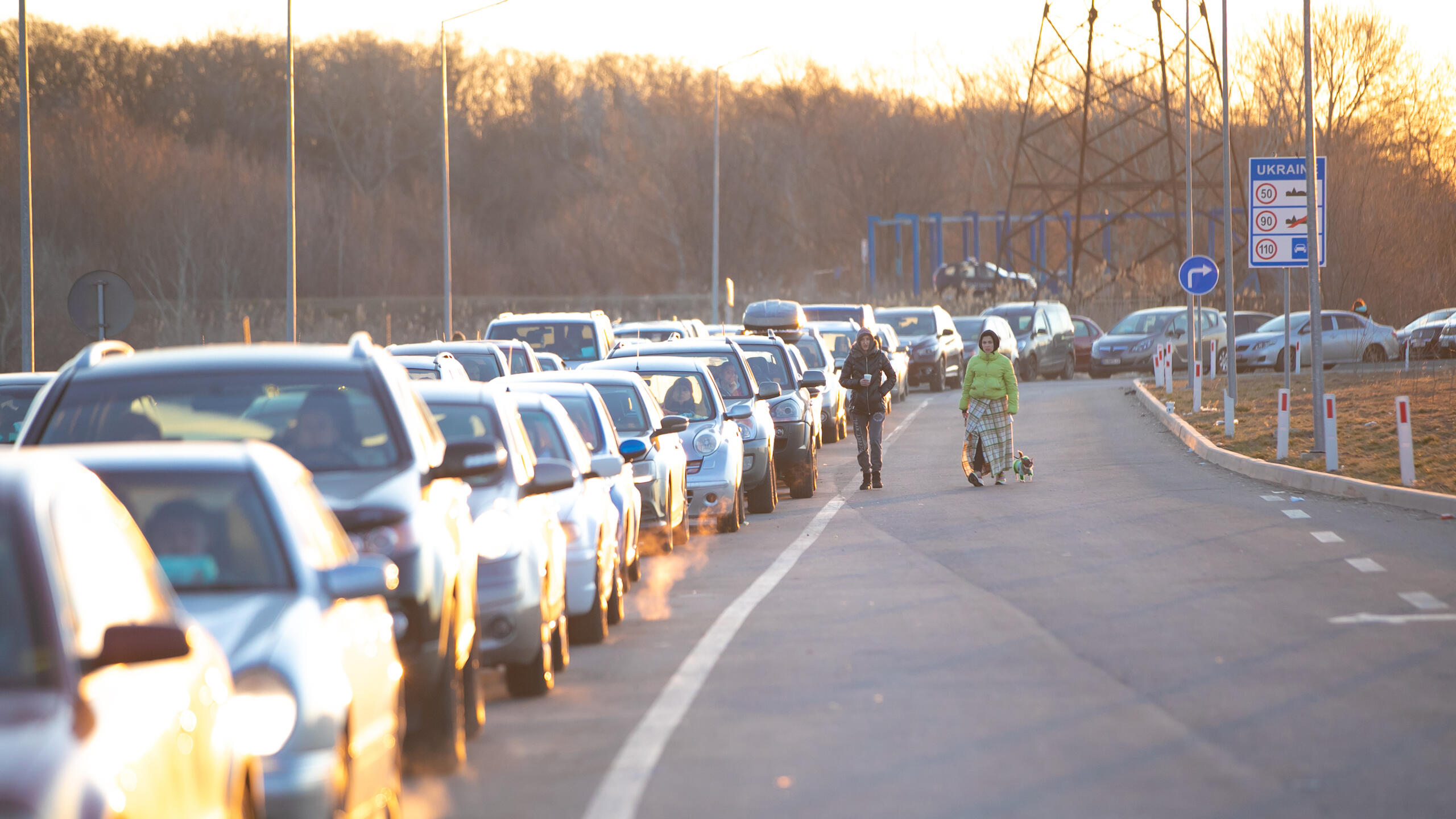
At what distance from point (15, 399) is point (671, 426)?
16.4 feet

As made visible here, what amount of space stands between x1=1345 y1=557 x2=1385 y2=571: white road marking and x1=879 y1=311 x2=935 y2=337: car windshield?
28.3m

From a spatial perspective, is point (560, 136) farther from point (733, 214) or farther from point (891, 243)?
point (891, 243)

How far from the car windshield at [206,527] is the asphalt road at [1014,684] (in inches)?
50.2

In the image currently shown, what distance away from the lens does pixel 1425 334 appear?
148ft

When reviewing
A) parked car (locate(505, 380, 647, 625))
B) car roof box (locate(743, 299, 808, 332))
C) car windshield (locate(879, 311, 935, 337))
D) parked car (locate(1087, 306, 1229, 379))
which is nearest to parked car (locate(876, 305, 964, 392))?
car windshield (locate(879, 311, 935, 337))

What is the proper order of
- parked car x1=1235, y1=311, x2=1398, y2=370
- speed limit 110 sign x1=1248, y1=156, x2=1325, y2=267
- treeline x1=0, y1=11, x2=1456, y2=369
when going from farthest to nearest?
1. treeline x1=0, y1=11, x2=1456, y2=369
2. parked car x1=1235, y1=311, x2=1398, y2=370
3. speed limit 110 sign x1=1248, y1=156, x2=1325, y2=267

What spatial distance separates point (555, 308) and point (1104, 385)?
40.1 m

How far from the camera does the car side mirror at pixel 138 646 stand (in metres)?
3.88

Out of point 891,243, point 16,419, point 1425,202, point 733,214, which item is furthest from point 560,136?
point 16,419

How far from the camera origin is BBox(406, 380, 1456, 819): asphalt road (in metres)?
6.71

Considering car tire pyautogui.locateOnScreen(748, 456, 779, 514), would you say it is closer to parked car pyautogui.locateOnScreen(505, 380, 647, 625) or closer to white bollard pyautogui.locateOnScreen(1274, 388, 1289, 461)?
parked car pyautogui.locateOnScreen(505, 380, 647, 625)

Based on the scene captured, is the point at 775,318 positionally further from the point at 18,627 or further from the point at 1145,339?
the point at 18,627

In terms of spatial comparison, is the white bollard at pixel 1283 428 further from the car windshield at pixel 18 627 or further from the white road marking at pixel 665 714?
the car windshield at pixel 18 627

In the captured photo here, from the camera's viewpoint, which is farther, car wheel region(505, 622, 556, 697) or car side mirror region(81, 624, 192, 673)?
car wheel region(505, 622, 556, 697)
